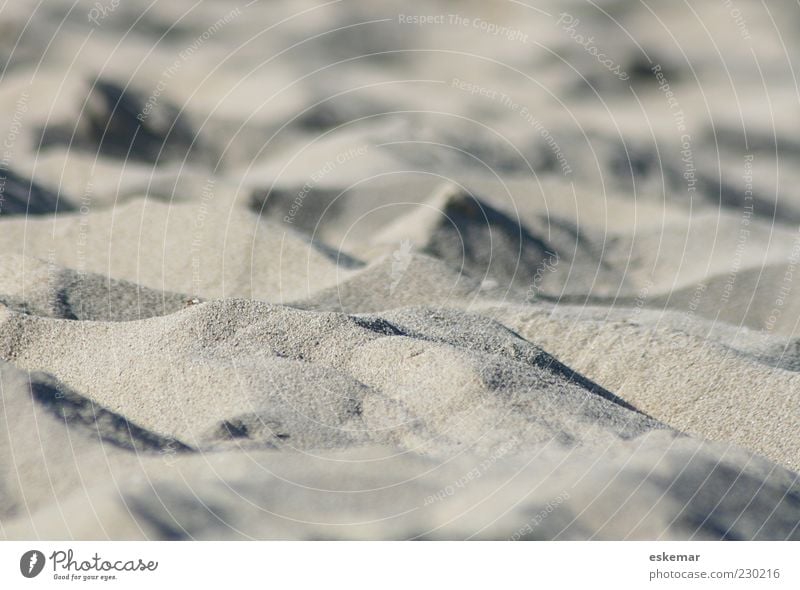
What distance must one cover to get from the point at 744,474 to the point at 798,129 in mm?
3706

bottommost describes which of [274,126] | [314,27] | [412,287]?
[412,287]

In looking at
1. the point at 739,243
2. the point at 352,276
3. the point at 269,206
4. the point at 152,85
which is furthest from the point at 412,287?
the point at 152,85

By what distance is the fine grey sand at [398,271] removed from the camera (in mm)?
2117

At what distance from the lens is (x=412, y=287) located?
4055 millimetres

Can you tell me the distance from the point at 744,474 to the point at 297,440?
1.07m

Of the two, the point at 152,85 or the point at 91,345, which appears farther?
the point at 152,85

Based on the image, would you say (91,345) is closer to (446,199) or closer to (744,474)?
(744,474)

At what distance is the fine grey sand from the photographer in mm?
2117

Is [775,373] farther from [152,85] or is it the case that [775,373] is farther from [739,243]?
[152,85]

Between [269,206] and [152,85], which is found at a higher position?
[152,85]

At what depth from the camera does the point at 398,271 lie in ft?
13.6

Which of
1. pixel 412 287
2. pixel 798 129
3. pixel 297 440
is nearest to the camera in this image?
pixel 297 440

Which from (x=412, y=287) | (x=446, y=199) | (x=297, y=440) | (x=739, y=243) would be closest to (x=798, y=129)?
(x=739, y=243)

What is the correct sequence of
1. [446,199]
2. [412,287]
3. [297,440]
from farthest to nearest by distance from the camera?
[446,199], [412,287], [297,440]
